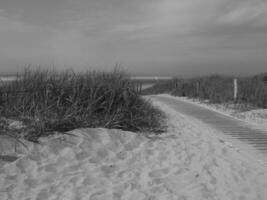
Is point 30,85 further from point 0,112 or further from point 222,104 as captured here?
point 222,104

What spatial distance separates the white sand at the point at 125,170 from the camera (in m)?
3.67

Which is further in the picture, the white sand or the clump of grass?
the clump of grass

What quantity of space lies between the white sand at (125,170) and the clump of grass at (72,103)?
0.46 meters

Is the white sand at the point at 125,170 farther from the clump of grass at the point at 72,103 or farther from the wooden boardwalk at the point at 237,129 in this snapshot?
the wooden boardwalk at the point at 237,129

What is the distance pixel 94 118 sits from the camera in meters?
6.43

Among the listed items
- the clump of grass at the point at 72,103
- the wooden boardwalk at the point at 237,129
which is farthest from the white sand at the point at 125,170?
the wooden boardwalk at the point at 237,129

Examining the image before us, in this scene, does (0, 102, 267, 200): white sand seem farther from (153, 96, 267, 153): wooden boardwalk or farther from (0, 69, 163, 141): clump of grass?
(153, 96, 267, 153): wooden boardwalk

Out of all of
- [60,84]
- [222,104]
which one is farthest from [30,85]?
[222,104]

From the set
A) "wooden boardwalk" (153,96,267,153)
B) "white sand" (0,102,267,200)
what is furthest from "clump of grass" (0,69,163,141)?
"wooden boardwalk" (153,96,267,153)

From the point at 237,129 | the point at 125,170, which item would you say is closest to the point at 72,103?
the point at 125,170

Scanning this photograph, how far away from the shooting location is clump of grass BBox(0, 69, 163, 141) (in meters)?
5.77

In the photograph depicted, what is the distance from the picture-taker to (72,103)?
6637mm

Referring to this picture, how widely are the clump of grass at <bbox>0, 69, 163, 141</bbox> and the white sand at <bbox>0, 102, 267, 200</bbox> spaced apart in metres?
0.46

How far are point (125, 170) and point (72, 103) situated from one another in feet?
9.32
